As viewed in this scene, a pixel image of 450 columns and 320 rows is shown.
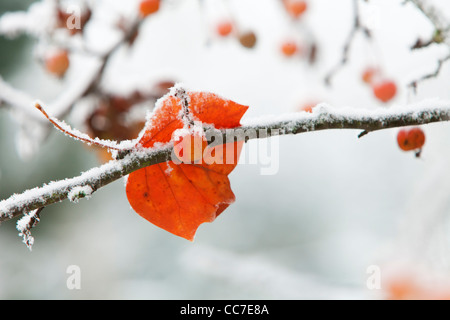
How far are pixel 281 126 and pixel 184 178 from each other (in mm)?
93

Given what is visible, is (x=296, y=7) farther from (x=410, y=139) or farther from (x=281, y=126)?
(x=281, y=126)

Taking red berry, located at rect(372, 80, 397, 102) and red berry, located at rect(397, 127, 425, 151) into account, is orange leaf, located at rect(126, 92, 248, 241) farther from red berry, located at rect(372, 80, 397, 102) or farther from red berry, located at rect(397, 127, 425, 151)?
red berry, located at rect(372, 80, 397, 102)

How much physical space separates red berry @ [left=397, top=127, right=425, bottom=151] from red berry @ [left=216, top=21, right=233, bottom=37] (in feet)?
2.78

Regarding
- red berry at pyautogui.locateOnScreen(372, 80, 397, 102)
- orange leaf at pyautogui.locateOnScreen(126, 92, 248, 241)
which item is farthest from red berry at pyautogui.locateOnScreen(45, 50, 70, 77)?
orange leaf at pyautogui.locateOnScreen(126, 92, 248, 241)

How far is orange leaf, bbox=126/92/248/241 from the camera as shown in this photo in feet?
1.01

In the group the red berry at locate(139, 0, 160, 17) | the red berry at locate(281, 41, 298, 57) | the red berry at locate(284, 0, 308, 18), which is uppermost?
the red berry at locate(284, 0, 308, 18)

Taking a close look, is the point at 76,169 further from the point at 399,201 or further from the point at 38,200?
the point at 38,200

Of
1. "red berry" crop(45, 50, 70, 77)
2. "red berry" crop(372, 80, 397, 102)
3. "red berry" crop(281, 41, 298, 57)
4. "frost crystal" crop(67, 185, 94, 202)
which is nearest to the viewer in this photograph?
"frost crystal" crop(67, 185, 94, 202)

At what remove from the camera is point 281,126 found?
30 cm

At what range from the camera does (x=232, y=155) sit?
1.07 ft

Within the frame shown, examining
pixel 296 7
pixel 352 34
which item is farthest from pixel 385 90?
pixel 296 7

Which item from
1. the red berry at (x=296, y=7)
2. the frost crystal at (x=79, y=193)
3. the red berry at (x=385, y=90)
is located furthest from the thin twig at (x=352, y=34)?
the frost crystal at (x=79, y=193)

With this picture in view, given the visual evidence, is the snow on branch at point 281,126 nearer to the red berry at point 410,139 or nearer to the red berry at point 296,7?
the red berry at point 410,139

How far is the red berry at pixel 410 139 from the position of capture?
1.50ft
